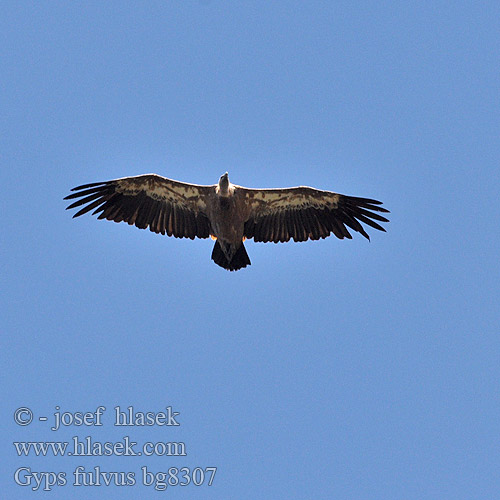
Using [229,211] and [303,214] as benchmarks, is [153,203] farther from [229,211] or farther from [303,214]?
[303,214]

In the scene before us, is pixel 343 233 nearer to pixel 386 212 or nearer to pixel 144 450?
pixel 386 212

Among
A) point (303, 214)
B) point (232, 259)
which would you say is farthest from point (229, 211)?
point (303, 214)

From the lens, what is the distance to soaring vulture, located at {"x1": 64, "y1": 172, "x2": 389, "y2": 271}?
1495 centimetres

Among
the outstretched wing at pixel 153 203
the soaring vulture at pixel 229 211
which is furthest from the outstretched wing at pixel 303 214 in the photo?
the outstretched wing at pixel 153 203

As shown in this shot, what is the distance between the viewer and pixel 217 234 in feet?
49.3

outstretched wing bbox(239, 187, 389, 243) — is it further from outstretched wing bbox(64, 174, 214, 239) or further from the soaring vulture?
outstretched wing bbox(64, 174, 214, 239)

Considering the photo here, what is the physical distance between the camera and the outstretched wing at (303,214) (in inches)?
595

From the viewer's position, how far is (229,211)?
48.2 ft

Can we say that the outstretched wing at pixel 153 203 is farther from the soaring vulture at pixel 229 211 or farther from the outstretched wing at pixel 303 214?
the outstretched wing at pixel 303 214

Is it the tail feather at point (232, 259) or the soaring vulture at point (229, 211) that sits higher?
the soaring vulture at point (229, 211)

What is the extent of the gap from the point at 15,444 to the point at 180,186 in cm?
624

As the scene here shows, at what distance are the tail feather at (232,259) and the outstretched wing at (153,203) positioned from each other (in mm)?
600

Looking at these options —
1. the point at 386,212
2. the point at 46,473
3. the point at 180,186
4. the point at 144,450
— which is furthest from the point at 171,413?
the point at 386,212

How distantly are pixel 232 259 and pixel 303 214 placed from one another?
1.94m
